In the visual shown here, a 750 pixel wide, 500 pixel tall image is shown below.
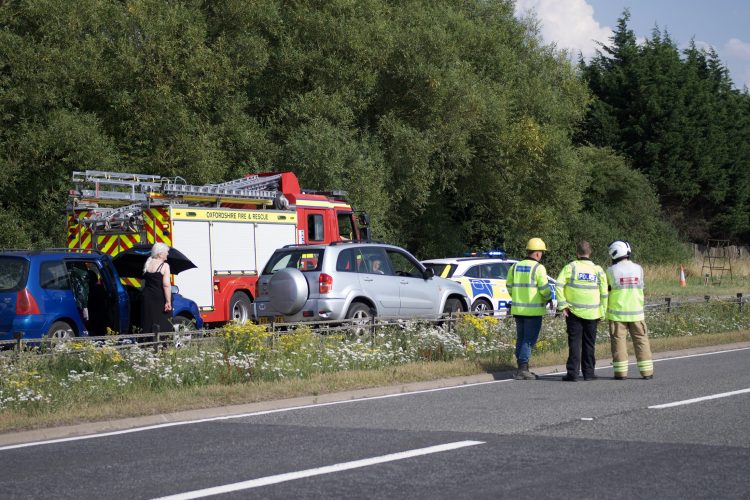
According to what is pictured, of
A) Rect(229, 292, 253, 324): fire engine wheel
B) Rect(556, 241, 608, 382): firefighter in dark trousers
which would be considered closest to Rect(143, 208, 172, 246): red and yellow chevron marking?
Rect(229, 292, 253, 324): fire engine wheel

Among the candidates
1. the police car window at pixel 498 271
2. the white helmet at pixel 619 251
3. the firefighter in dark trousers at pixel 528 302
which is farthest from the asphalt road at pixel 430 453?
the police car window at pixel 498 271

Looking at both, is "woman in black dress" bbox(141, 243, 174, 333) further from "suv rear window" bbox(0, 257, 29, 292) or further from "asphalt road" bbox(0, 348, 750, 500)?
"asphalt road" bbox(0, 348, 750, 500)

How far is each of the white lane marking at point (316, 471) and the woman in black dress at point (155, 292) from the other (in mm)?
7150

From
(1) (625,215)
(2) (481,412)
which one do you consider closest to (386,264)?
(2) (481,412)

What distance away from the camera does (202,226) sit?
2183 cm

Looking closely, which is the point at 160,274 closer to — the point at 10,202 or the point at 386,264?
the point at 386,264

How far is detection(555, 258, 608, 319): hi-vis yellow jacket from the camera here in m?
14.0

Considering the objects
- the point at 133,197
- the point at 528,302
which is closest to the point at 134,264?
the point at 133,197

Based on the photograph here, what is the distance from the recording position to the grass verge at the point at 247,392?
1058cm

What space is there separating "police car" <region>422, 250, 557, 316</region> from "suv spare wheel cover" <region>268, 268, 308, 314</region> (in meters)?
6.10

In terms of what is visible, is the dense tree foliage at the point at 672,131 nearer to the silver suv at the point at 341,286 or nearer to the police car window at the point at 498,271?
the police car window at the point at 498,271

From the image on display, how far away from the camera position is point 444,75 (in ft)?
116

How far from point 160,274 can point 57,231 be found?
46.2ft

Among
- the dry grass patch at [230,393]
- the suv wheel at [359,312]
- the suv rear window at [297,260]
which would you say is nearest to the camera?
the dry grass patch at [230,393]
